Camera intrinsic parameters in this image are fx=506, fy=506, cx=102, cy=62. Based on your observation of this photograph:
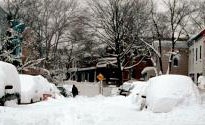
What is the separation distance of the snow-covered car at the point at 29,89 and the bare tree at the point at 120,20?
37361 mm

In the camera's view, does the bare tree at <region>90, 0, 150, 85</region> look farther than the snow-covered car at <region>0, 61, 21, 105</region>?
Yes

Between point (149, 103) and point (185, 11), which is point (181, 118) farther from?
point (185, 11)

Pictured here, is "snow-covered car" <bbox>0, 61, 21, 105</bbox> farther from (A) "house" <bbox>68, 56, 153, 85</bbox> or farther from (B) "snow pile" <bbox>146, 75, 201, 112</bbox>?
(A) "house" <bbox>68, 56, 153, 85</bbox>

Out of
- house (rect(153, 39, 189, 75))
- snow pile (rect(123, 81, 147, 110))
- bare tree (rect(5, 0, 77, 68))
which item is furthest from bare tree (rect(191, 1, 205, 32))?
snow pile (rect(123, 81, 147, 110))

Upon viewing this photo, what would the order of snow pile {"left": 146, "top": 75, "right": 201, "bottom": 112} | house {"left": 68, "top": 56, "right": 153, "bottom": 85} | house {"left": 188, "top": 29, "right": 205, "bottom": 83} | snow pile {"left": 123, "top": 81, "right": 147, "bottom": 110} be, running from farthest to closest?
house {"left": 68, "top": 56, "right": 153, "bottom": 85} → house {"left": 188, "top": 29, "right": 205, "bottom": 83} → snow pile {"left": 123, "top": 81, "right": 147, "bottom": 110} → snow pile {"left": 146, "top": 75, "right": 201, "bottom": 112}

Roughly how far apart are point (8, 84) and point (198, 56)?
38.3m

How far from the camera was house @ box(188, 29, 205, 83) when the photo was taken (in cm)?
4997

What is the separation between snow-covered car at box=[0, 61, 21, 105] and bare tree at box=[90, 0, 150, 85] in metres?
44.3

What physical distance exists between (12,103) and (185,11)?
46.0 metres

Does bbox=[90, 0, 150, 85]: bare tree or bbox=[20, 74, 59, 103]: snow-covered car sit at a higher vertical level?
bbox=[90, 0, 150, 85]: bare tree

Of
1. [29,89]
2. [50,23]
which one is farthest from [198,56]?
[29,89]

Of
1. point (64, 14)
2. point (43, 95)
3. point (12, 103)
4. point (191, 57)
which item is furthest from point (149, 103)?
point (64, 14)

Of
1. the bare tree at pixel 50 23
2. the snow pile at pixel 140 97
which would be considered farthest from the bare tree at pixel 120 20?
the snow pile at pixel 140 97

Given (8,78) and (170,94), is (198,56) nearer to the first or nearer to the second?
(170,94)
